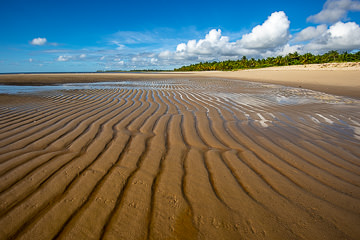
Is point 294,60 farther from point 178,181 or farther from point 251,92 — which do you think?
point 178,181

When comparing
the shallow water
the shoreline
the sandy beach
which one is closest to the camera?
the sandy beach

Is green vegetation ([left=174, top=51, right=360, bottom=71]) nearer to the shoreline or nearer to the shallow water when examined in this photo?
the shoreline

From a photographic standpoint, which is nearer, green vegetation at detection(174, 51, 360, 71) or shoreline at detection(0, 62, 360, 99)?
shoreline at detection(0, 62, 360, 99)

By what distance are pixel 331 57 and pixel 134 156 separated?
2529 inches

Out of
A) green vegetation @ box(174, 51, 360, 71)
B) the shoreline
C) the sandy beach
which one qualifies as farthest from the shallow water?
green vegetation @ box(174, 51, 360, 71)

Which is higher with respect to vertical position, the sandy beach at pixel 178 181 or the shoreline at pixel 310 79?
the sandy beach at pixel 178 181

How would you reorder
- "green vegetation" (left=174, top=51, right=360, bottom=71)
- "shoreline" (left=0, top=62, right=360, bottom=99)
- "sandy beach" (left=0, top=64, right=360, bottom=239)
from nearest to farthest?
1. "sandy beach" (left=0, top=64, right=360, bottom=239)
2. "shoreline" (left=0, top=62, right=360, bottom=99)
3. "green vegetation" (left=174, top=51, right=360, bottom=71)

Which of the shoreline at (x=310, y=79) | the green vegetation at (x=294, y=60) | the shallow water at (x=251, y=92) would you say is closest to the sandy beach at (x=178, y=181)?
the shallow water at (x=251, y=92)

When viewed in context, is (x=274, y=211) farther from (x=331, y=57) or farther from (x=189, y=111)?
(x=331, y=57)

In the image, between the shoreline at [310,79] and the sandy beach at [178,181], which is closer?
the sandy beach at [178,181]

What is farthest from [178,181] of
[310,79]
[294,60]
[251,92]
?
[294,60]

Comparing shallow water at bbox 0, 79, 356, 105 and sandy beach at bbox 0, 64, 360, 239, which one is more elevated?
sandy beach at bbox 0, 64, 360, 239

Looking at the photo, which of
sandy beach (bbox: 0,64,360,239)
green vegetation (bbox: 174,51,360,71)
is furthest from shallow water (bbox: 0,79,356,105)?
green vegetation (bbox: 174,51,360,71)

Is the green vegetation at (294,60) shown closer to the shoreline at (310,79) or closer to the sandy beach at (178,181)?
the shoreline at (310,79)
